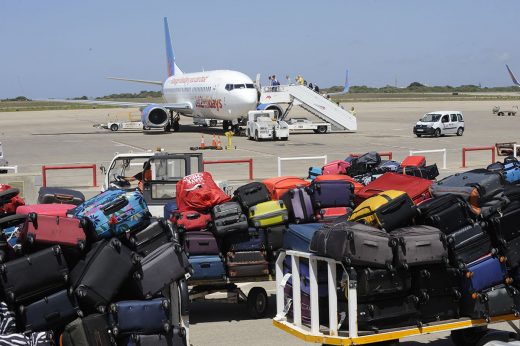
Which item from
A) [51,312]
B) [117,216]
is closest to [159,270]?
[117,216]

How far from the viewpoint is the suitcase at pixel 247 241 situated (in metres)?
10.4

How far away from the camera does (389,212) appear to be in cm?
791

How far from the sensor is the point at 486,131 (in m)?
52.2

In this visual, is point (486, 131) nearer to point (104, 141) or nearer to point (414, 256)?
point (104, 141)

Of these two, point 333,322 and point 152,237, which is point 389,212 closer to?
point 333,322

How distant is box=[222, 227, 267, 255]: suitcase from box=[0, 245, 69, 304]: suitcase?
353 cm

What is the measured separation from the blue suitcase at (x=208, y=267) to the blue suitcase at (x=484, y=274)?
3.64m

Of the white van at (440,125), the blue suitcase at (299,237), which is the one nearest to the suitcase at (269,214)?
the blue suitcase at (299,237)

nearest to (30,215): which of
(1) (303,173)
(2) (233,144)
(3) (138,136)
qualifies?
(1) (303,173)

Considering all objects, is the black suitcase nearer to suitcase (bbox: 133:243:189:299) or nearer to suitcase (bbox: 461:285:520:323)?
suitcase (bbox: 133:243:189:299)

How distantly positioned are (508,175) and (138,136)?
43.6 m

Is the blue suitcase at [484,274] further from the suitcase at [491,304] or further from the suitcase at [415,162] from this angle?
the suitcase at [415,162]

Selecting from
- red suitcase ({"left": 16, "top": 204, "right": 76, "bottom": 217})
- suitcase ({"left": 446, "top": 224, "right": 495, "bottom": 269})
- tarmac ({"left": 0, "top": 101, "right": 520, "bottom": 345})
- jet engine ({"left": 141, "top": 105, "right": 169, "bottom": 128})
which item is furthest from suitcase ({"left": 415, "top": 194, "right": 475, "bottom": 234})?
jet engine ({"left": 141, "top": 105, "right": 169, "bottom": 128})

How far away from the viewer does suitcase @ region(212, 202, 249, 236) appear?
1021 centimetres
